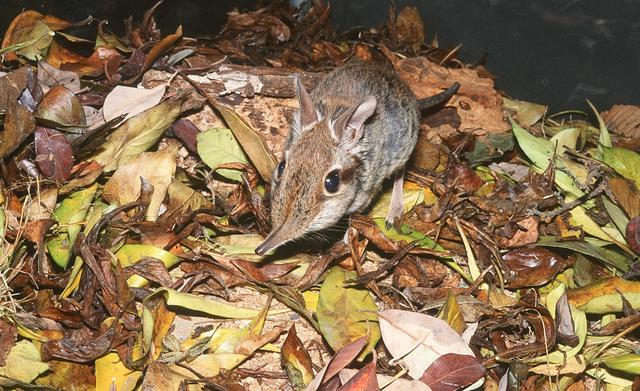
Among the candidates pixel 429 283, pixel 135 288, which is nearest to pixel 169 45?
pixel 135 288

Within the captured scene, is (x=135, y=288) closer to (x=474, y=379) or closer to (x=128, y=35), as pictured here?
(x=474, y=379)

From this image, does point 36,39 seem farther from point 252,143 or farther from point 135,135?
point 252,143

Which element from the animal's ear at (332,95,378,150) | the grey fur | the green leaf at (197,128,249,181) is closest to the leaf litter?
the green leaf at (197,128,249,181)

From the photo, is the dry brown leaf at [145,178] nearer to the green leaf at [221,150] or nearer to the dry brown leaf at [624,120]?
the green leaf at [221,150]

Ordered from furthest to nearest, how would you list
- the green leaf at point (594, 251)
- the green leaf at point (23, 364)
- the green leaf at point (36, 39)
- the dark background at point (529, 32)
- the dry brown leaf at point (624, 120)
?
1. the dry brown leaf at point (624, 120)
2. the dark background at point (529, 32)
3. the green leaf at point (36, 39)
4. the green leaf at point (594, 251)
5. the green leaf at point (23, 364)

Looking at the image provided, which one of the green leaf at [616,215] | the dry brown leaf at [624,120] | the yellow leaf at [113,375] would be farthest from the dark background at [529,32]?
the yellow leaf at [113,375]

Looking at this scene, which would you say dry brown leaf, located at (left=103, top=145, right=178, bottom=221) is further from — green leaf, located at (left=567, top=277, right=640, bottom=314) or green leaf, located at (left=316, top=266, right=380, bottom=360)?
green leaf, located at (left=567, top=277, right=640, bottom=314)

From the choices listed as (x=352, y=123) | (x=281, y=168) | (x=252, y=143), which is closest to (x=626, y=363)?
(x=352, y=123)
